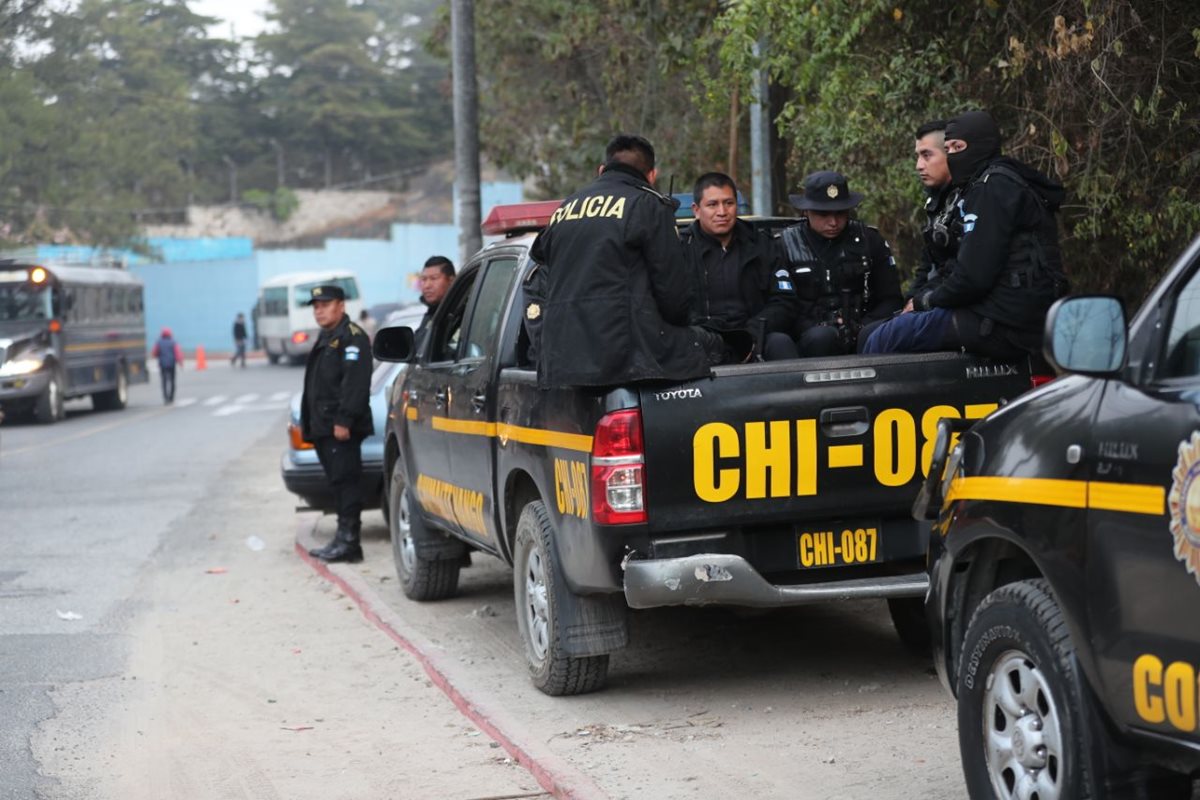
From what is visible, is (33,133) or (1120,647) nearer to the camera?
(1120,647)

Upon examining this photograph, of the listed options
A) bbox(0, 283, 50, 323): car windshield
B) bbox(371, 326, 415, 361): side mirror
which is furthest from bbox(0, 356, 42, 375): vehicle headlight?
bbox(371, 326, 415, 361): side mirror

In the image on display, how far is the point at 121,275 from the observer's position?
39188 millimetres

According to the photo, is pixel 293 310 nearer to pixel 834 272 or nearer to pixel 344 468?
pixel 344 468

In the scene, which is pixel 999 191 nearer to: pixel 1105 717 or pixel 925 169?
pixel 925 169

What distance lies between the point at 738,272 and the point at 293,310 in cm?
4927

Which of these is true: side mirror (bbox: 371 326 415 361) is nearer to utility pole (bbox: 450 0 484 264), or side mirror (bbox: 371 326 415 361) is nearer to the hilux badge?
the hilux badge

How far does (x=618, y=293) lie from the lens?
666 centimetres

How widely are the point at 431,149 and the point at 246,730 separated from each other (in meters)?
95.2

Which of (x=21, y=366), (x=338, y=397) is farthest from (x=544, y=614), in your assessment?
(x=21, y=366)

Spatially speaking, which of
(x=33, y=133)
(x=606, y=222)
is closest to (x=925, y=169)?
(x=606, y=222)

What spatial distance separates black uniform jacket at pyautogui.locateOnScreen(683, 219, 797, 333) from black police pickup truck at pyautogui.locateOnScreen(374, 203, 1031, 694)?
1059 millimetres

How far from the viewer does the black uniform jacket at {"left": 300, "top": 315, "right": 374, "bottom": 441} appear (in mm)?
11242

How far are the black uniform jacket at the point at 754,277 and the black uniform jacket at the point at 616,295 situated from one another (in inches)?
35.3

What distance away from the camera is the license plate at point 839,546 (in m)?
6.65
